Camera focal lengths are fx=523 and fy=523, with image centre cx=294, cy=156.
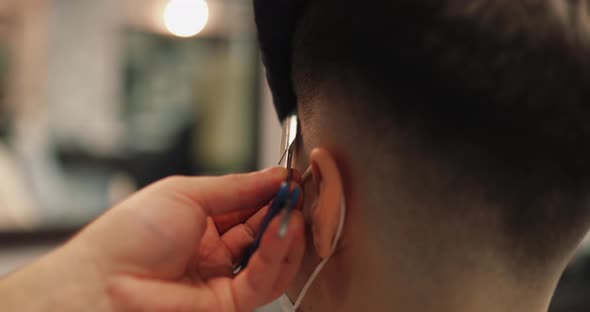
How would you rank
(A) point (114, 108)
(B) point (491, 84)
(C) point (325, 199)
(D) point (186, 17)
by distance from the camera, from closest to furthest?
1. (B) point (491, 84)
2. (C) point (325, 199)
3. (A) point (114, 108)
4. (D) point (186, 17)

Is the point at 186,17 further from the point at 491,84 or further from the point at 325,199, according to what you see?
the point at 491,84

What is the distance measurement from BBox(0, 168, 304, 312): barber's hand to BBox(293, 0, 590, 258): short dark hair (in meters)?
0.20

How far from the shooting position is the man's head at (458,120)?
0.51 metres

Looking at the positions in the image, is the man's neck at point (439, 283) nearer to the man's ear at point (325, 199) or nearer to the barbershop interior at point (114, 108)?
the man's ear at point (325, 199)

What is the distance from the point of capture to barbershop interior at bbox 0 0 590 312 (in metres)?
1.74

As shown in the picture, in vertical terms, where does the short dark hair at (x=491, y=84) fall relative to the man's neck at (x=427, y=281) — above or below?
above

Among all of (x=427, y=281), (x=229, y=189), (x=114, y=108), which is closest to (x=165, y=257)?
(x=229, y=189)

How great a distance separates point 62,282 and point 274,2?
428mm

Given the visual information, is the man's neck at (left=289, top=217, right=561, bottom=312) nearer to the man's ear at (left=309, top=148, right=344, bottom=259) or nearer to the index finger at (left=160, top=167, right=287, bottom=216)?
the man's ear at (left=309, top=148, right=344, bottom=259)

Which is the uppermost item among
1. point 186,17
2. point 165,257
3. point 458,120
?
point 186,17

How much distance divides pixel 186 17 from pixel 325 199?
156 centimetres

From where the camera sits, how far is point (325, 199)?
0.61 meters

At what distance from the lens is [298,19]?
0.63m

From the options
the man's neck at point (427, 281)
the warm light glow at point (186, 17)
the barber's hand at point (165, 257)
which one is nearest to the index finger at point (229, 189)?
the barber's hand at point (165, 257)
